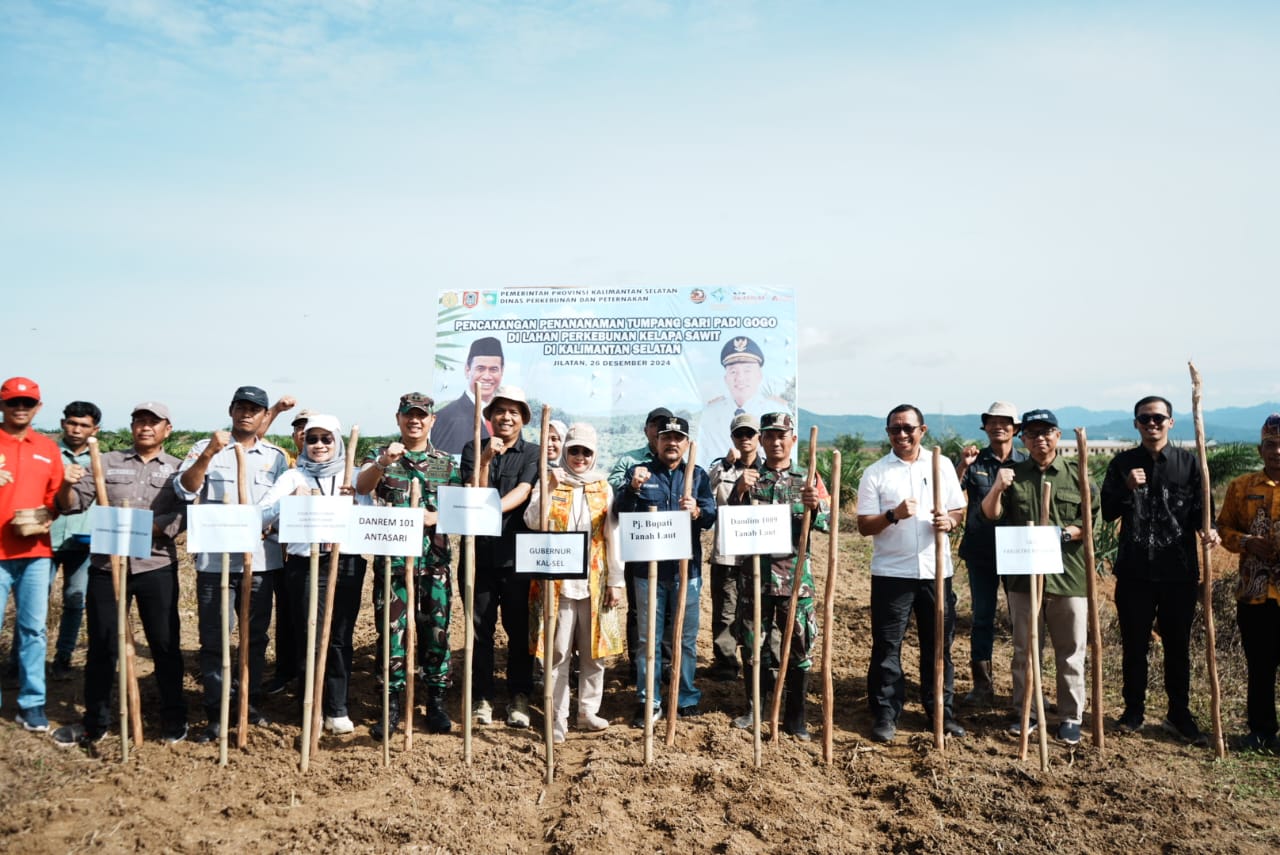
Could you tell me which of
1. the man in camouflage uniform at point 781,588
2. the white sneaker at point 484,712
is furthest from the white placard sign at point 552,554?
the white sneaker at point 484,712

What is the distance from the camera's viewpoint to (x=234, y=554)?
482 centimetres

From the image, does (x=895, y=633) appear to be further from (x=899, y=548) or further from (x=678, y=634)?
(x=678, y=634)

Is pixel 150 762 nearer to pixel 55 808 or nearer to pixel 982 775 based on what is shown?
pixel 55 808

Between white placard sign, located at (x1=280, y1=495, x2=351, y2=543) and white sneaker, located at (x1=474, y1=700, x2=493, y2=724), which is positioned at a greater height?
white placard sign, located at (x1=280, y1=495, x2=351, y2=543)

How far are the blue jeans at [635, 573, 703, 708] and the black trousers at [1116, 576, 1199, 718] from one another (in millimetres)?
2553

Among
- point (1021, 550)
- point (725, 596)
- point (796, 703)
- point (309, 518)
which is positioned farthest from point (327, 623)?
point (1021, 550)

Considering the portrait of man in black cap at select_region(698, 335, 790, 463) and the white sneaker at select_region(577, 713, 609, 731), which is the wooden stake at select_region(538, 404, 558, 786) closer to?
the white sneaker at select_region(577, 713, 609, 731)

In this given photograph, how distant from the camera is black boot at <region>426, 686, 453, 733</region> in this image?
195 inches

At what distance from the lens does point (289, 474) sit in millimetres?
4785

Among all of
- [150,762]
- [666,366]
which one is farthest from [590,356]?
[150,762]

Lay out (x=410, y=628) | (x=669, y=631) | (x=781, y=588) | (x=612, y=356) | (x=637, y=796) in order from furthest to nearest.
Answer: (x=612, y=356), (x=669, y=631), (x=781, y=588), (x=410, y=628), (x=637, y=796)

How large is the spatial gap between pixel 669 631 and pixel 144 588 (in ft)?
9.92

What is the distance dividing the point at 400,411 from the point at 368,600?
13.6 ft

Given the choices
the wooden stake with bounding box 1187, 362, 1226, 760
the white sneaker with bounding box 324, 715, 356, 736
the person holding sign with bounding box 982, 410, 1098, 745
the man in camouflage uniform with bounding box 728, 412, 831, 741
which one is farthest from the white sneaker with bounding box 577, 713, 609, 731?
the wooden stake with bounding box 1187, 362, 1226, 760
